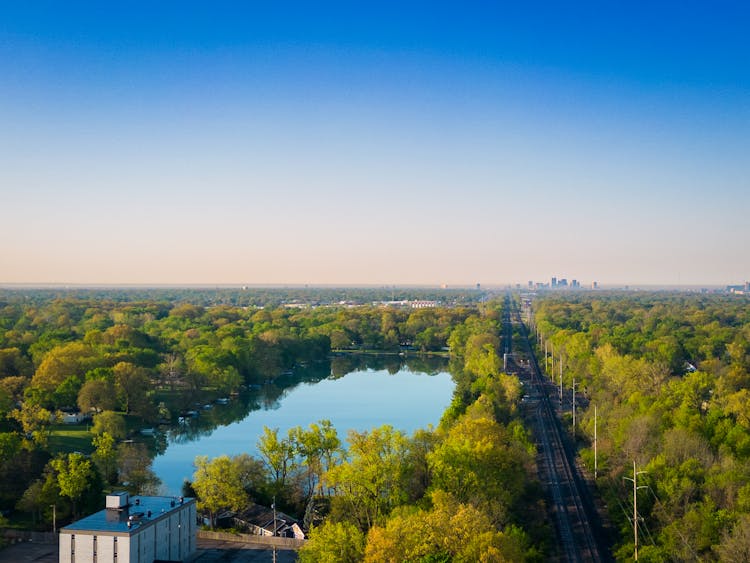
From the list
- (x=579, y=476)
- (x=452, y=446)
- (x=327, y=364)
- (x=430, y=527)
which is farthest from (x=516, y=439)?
(x=327, y=364)

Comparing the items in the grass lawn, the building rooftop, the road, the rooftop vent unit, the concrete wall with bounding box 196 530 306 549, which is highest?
the rooftop vent unit

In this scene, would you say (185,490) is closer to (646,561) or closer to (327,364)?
(646,561)

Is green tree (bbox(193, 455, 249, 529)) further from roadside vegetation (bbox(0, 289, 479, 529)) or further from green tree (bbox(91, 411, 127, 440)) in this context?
green tree (bbox(91, 411, 127, 440))

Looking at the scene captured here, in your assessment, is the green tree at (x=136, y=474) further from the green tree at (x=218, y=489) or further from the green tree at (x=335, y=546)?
the green tree at (x=335, y=546)

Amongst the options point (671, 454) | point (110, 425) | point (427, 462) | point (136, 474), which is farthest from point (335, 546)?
point (110, 425)

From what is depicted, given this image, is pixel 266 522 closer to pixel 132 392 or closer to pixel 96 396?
pixel 96 396


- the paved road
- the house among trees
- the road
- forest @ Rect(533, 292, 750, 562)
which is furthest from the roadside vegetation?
forest @ Rect(533, 292, 750, 562)
